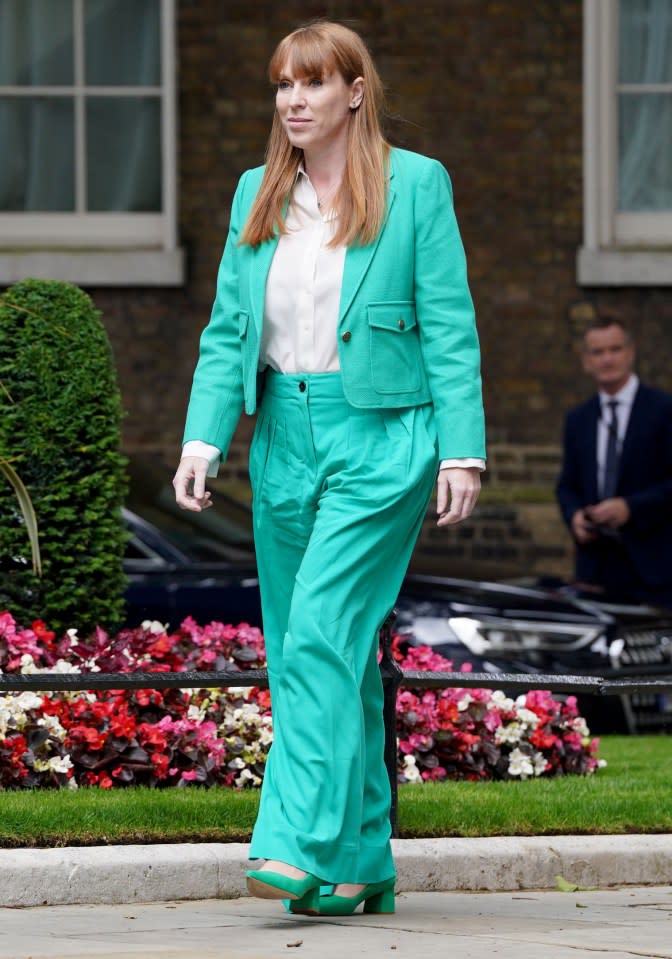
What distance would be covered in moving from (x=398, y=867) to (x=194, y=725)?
1202mm

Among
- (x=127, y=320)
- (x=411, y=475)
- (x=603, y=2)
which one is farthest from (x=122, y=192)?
(x=411, y=475)

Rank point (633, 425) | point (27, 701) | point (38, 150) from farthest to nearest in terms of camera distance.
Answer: point (38, 150), point (633, 425), point (27, 701)

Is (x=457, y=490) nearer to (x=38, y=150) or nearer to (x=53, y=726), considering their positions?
(x=53, y=726)

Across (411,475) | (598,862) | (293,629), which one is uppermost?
(411,475)

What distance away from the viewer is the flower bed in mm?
6508

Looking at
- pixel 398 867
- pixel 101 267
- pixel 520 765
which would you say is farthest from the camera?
pixel 101 267

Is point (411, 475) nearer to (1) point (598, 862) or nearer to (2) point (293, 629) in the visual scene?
(2) point (293, 629)

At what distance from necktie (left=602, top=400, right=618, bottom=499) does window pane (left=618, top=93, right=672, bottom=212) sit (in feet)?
11.1

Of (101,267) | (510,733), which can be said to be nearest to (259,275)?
(510,733)

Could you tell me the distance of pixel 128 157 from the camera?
1387 centimetres

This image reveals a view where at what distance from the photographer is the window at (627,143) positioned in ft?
44.4

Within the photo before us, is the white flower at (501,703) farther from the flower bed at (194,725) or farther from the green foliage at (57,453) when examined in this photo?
the green foliage at (57,453)

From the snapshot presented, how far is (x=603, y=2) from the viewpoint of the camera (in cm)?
1369

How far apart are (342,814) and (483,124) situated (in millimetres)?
9424
